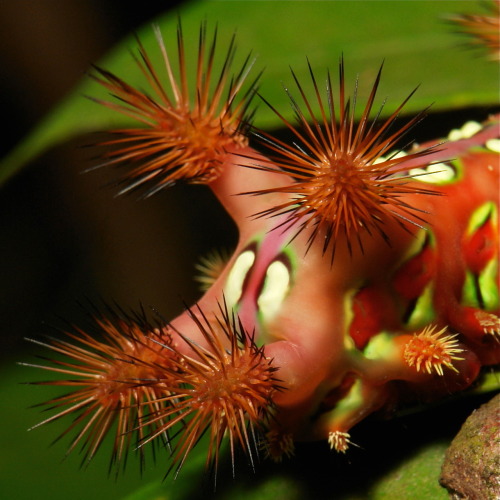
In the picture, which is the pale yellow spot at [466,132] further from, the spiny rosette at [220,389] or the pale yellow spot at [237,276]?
the spiny rosette at [220,389]

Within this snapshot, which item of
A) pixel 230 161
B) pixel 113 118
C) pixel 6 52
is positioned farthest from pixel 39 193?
pixel 6 52

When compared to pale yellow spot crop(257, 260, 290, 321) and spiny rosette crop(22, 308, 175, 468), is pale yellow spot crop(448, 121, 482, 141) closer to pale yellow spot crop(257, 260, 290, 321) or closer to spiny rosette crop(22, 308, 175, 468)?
pale yellow spot crop(257, 260, 290, 321)

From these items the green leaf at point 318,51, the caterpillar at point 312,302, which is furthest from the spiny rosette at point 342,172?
the green leaf at point 318,51

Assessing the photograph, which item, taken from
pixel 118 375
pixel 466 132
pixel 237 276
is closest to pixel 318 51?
pixel 466 132

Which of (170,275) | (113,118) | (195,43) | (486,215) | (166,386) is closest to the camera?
(166,386)

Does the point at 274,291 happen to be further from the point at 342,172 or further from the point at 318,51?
the point at 318,51

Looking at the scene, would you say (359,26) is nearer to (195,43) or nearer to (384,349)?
(195,43)
